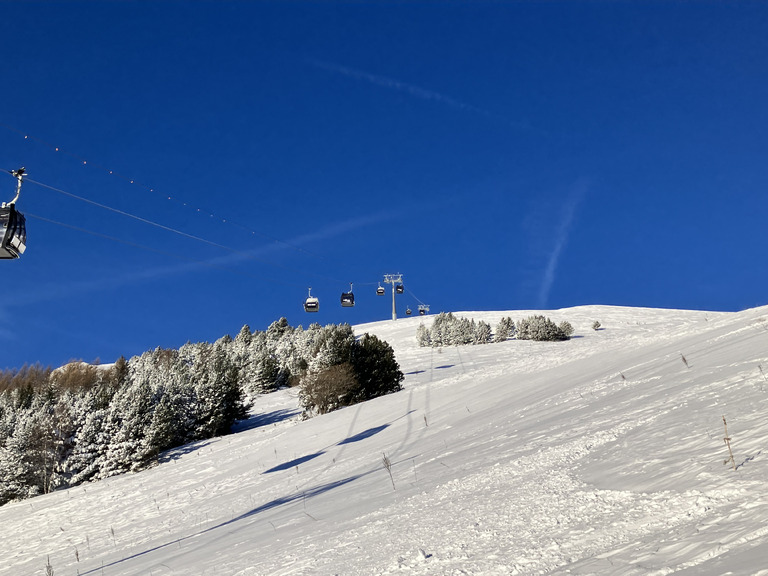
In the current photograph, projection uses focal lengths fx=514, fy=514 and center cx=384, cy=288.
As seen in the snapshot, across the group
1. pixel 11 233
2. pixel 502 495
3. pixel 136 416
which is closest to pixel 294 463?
pixel 11 233

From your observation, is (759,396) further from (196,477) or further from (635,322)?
(635,322)

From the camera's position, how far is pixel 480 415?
15953 millimetres

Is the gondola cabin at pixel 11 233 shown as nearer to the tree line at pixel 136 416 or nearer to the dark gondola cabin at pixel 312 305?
the dark gondola cabin at pixel 312 305

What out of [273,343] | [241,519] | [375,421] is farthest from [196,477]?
[273,343]

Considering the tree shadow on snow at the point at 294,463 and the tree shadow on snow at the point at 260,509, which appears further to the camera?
the tree shadow on snow at the point at 294,463

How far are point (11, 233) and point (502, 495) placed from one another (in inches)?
465

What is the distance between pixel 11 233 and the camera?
11.6 meters

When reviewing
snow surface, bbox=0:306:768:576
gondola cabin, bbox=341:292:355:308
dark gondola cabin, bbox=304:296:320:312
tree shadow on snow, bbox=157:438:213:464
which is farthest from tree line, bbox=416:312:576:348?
snow surface, bbox=0:306:768:576

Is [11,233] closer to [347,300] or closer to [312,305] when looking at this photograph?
[312,305]

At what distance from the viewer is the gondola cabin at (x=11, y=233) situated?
1148 cm

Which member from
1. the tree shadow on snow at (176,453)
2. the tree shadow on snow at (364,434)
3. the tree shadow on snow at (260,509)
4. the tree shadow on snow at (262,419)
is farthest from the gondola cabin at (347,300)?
the tree shadow on snow at (260,509)

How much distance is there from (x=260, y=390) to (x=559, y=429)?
57604mm

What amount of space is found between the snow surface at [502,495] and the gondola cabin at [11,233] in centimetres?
718

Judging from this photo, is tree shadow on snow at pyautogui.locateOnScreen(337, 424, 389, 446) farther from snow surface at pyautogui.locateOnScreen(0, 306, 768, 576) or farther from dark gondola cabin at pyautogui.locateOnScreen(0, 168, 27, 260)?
dark gondola cabin at pyautogui.locateOnScreen(0, 168, 27, 260)
